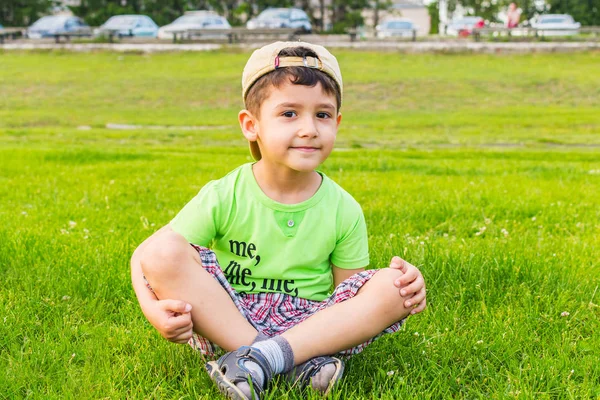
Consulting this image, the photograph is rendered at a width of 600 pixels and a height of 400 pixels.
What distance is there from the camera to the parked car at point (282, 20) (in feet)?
129

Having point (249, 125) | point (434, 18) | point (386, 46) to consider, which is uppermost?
point (249, 125)

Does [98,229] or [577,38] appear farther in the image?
[577,38]

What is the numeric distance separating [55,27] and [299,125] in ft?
136

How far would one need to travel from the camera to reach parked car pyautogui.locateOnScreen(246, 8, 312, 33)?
3922 cm

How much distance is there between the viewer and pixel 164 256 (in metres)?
2.56

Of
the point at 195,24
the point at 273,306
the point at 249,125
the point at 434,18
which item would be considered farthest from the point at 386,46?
the point at 273,306

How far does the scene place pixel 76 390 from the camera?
252 centimetres

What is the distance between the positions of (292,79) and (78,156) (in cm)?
687

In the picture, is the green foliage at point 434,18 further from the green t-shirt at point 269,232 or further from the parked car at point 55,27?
the green t-shirt at point 269,232

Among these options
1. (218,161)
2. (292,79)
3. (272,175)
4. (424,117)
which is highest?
(292,79)

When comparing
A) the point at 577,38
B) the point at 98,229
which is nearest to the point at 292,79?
the point at 98,229

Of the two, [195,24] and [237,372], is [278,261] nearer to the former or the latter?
[237,372]

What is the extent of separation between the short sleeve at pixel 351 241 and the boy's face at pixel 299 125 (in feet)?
0.92

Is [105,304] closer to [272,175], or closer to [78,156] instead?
[272,175]
